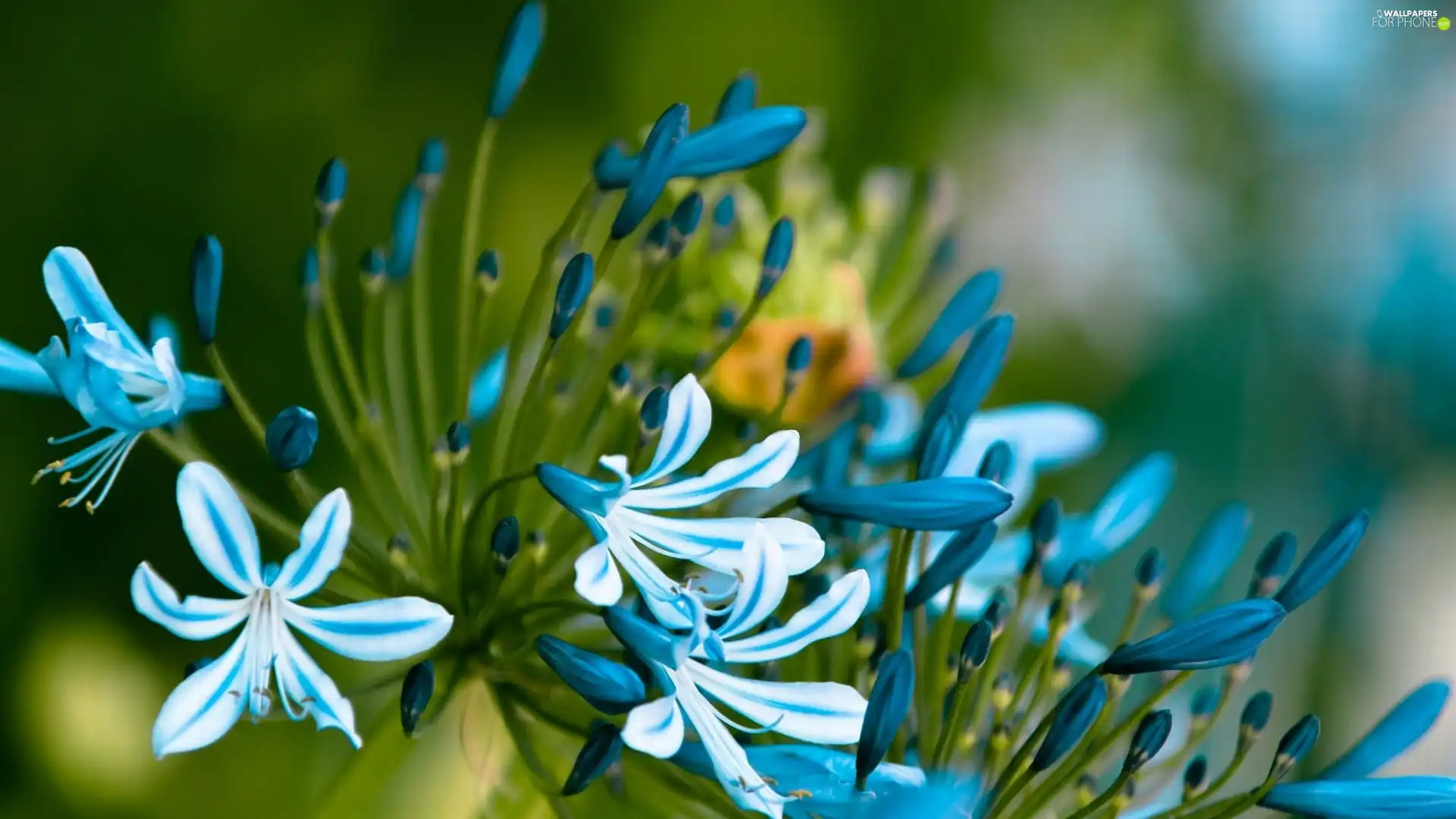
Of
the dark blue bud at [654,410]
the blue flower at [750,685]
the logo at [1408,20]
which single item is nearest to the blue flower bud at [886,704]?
the blue flower at [750,685]

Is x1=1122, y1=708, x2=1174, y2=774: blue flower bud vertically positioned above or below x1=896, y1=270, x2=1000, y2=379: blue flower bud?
below

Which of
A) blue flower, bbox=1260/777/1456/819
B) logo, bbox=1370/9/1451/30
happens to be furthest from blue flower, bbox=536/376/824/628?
logo, bbox=1370/9/1451/30

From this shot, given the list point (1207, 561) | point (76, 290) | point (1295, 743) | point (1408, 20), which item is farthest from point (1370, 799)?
point (1408, 20)

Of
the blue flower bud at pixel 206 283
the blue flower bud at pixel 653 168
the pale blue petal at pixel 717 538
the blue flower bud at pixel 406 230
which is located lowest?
the pale blue petal at pixel 717 538

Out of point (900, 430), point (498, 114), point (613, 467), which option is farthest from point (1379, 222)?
point (613, 467)

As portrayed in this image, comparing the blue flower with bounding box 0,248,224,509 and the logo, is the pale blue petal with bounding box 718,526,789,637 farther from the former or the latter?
the logo

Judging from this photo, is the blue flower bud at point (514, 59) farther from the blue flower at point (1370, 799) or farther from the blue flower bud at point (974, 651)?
the blue flower at point (1370, 799)

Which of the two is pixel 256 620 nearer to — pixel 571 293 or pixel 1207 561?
pixel 571 293
